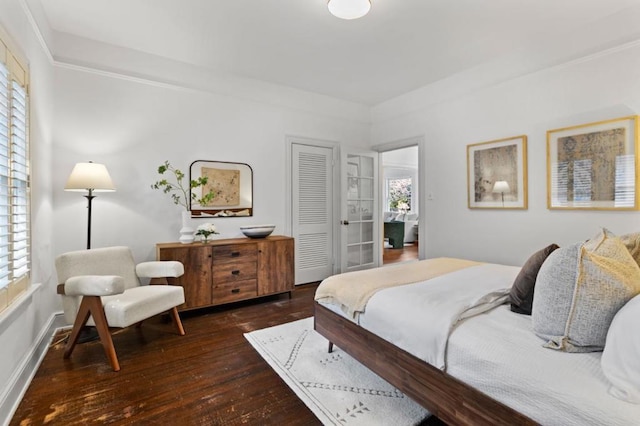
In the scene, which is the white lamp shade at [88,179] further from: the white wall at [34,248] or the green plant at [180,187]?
the green plant at [180,187]

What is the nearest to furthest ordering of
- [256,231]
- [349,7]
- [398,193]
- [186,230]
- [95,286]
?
[95,286] → [349,7] → [186,230] → [256,231] → [398,193]

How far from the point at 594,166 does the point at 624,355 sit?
2.49 m

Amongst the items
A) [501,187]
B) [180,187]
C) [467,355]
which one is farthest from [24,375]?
[501,187]

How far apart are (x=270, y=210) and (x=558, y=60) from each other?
11.3 ft

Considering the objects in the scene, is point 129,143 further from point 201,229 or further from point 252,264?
point 252,264

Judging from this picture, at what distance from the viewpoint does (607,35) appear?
269cm

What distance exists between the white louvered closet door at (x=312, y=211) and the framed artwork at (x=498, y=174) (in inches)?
76.3

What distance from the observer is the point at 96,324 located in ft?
7.30

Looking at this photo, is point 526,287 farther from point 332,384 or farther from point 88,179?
point 88,179

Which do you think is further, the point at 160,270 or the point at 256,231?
the point at 256,231

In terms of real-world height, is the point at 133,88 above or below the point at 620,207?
above

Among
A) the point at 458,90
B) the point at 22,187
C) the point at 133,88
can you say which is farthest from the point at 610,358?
the point at 133,88

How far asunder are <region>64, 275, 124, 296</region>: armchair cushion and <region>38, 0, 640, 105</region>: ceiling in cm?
215

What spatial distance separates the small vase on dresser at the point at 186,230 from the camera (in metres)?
3.31
